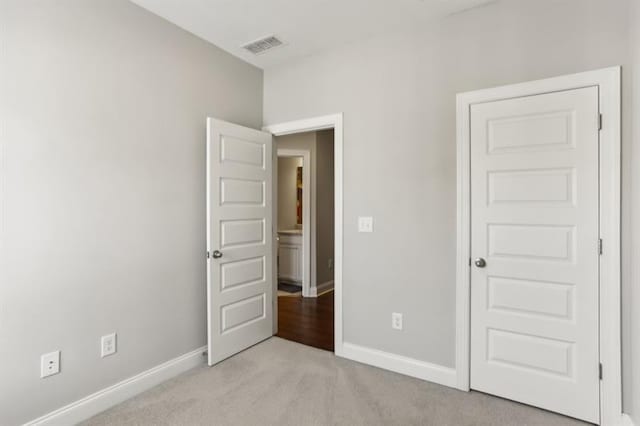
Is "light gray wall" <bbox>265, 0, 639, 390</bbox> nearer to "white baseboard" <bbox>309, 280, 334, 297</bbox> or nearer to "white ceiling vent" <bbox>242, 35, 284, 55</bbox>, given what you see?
"white ceiling vent" <bbox>242, 35, 284, 55</bbox>

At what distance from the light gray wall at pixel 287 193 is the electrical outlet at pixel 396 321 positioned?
3672 millimetres

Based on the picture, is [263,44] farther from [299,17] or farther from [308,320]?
[308,320]

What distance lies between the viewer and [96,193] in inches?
83.7

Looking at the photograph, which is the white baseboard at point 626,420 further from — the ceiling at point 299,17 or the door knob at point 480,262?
the ceiling at point 299,17

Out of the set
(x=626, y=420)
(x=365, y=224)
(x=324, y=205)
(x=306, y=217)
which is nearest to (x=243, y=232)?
(x=365, y=224)

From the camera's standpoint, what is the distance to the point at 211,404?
2.18 m

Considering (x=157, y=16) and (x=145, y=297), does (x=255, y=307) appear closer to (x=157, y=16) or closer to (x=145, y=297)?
(x=145, y=297)

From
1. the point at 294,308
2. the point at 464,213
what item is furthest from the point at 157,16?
the point at 294,308

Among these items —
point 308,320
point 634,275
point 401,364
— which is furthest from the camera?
point 308,320

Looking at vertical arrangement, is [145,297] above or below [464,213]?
below

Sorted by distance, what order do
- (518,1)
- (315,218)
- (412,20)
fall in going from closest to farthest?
1. (518,1)
2. (412,20)
3. (315,218)

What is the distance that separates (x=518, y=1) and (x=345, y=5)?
1.13 meters

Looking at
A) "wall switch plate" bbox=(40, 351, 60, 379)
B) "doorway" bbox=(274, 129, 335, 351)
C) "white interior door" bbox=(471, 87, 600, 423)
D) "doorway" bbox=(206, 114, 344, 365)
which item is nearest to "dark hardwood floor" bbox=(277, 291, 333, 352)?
"doorway" bbox=(274, 129, 335, 351)

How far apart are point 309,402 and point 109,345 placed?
1373 millimetres
